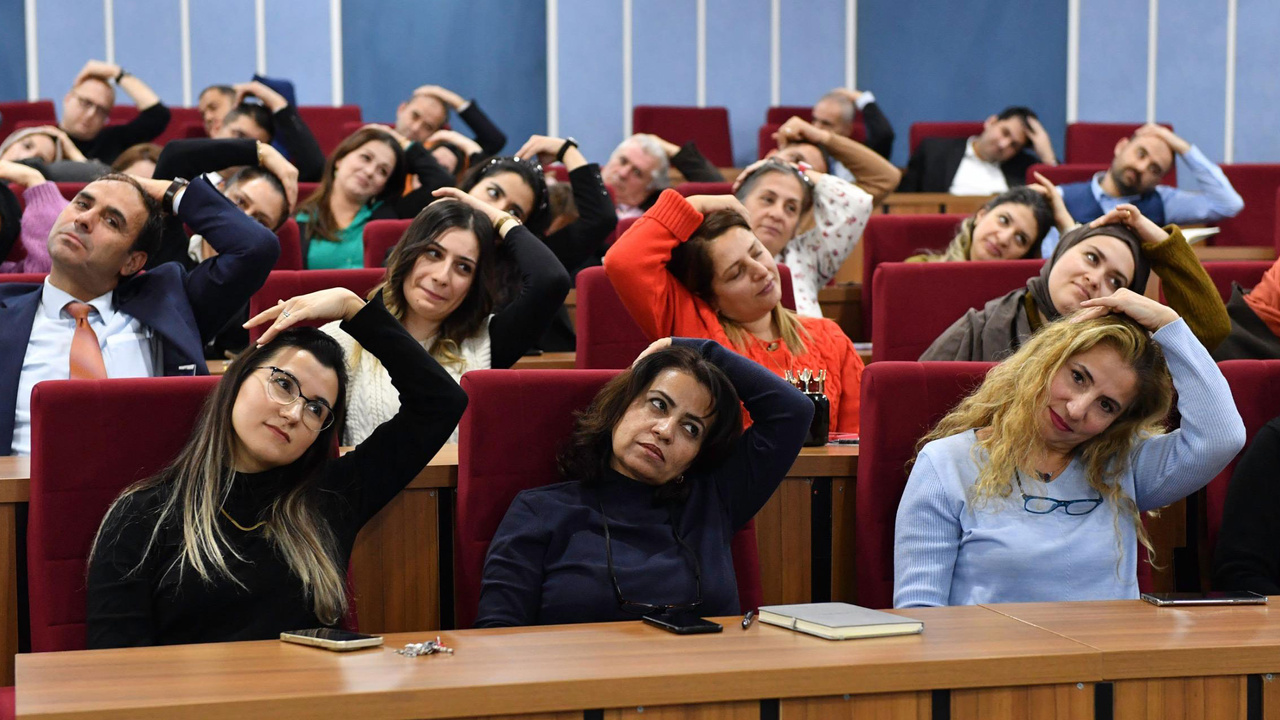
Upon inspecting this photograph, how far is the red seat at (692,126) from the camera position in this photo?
5848 mm

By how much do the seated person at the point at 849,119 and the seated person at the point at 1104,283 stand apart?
109 inches

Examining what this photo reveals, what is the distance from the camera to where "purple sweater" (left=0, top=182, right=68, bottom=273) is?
2.74 metres

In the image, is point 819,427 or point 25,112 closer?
point 819,427

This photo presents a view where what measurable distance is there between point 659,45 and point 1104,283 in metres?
4.06

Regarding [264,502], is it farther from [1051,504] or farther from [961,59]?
[961,59]

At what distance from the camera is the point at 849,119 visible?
5.35 m

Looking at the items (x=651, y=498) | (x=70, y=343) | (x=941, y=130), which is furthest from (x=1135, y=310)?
(x=941, y=130)

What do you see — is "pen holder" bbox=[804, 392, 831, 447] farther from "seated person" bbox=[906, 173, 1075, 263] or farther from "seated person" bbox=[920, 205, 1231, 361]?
"seated person" bbox=[906, 173, 1075, 263]

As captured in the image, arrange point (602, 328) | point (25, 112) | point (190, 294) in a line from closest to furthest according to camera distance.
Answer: point (190, 294) < point (602, 328) < point (25, 112)

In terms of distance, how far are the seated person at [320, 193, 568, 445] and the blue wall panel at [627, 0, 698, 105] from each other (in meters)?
3.84

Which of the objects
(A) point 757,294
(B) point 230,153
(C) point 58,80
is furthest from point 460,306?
(C) point 58,80

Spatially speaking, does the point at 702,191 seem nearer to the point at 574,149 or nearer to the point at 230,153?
Result: the point at 574,149

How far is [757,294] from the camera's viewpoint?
2.26 m

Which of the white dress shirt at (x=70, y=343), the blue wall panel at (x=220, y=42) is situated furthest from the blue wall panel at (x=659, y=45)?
the white dress shirt at (x=70, y=343)
